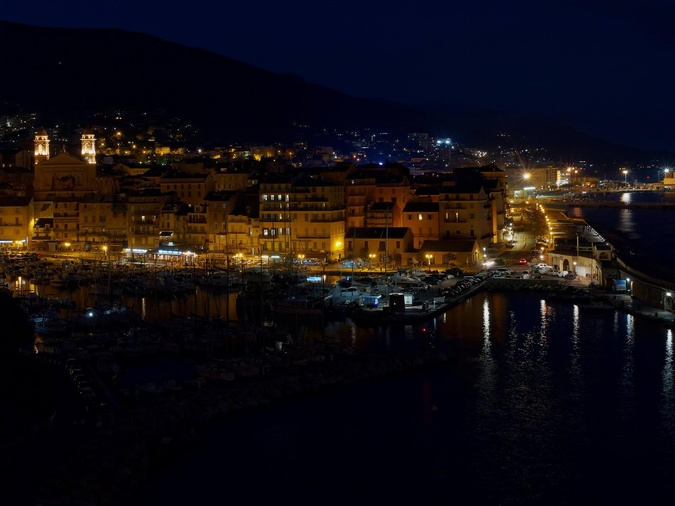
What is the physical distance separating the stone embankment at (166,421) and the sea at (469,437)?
0.57 ft

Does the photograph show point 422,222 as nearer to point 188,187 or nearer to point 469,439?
point 188,187

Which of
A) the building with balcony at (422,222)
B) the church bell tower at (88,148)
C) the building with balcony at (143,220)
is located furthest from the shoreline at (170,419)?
the church bell tower at (88,148)

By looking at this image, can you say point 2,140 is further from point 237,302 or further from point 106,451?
point 106,451

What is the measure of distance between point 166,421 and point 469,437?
130 inches

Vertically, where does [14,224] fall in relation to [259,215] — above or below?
below

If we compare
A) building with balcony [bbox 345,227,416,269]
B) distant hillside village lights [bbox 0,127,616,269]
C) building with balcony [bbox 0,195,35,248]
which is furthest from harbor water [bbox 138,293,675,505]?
building with balcony [bbox 0,195,35,248]

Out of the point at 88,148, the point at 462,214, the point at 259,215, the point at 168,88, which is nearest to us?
the point at 462,214

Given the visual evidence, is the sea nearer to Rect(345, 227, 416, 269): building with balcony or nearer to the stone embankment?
the stone embankment

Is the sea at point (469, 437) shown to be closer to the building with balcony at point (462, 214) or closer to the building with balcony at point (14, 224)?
the building with balcony at point (462, 214)

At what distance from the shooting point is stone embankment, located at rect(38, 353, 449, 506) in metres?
8.23

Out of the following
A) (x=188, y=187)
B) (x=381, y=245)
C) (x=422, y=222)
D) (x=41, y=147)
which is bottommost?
(x=381, y=245)

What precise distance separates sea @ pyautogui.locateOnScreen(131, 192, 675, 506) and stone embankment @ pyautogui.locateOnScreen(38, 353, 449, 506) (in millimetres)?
175

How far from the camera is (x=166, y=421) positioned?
33.1 feet

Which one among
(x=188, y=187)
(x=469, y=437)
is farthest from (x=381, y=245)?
(x=469, y=437)
